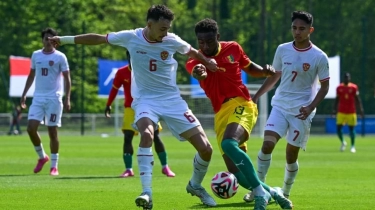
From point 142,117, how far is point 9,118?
3041 centimetres

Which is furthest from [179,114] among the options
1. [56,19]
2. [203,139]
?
[56,19]

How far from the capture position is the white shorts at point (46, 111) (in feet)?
53.4

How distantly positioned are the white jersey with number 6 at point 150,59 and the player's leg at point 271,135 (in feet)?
4.48

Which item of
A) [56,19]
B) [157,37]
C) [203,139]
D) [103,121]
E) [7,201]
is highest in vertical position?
[157,37]

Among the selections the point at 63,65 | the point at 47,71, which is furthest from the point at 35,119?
the point at 63,65

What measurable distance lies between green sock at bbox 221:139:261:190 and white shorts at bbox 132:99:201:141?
56 cm

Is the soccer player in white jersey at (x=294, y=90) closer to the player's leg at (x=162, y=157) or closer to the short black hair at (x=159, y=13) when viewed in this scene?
the short black hair at (x=159, y=13)

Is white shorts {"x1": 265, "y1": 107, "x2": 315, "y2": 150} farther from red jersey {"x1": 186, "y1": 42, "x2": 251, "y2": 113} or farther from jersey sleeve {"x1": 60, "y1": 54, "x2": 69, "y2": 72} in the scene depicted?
jersey sleeve {"x1": 60, "y1": 54, "x2": 69, "y2": 72}

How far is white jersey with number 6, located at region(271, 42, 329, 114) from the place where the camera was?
11156mm

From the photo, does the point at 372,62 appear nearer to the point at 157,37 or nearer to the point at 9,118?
the point at 9,118

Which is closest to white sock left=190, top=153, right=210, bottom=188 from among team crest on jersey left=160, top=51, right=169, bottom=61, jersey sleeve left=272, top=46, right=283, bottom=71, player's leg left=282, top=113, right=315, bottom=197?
player's leg left=282, top=113, right=315, bottom=197

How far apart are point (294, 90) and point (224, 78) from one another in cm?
100

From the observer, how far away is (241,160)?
10.0 m

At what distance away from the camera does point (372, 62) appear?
38750mm
